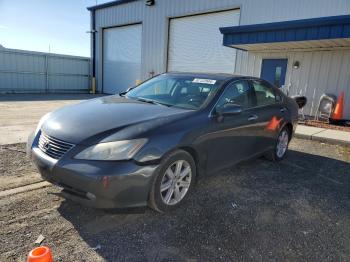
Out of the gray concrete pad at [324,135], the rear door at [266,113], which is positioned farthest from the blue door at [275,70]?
the rear door at [266,113]

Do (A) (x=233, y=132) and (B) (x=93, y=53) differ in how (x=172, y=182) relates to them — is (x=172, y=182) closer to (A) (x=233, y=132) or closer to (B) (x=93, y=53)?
(A) (x=233, y=132)

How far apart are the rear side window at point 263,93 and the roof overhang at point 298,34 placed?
466 cm

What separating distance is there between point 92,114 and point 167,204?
1.31m

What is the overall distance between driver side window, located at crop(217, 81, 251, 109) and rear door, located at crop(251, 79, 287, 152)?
0.72 ft

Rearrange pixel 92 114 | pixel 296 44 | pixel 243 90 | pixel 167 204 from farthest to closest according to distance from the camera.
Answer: pixel 296 44, pixel 243 90, pixel 92 114, pixel 167 204

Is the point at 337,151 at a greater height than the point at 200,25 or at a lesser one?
lesser

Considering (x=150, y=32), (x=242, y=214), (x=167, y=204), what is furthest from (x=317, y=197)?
(x=150, y=32)

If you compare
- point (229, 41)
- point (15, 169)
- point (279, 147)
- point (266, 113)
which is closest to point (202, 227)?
point (266, 113)

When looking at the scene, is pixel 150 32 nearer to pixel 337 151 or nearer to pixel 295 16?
pixel 295 16

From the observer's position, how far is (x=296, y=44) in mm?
9828

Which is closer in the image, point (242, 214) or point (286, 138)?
point (242, 214)

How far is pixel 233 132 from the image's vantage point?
151 inches

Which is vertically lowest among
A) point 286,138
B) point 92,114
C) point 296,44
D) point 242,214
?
point 242,214

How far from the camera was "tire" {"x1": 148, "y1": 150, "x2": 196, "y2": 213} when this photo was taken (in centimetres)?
289
